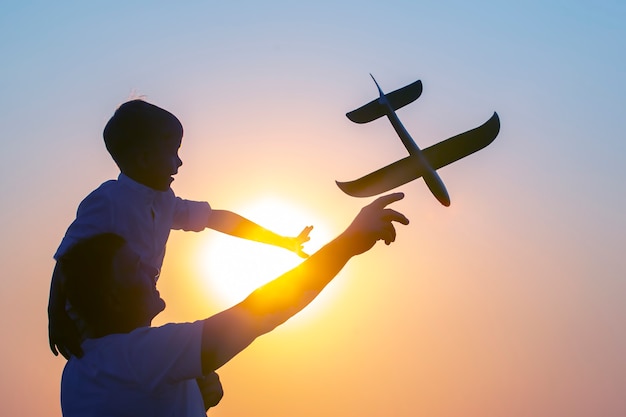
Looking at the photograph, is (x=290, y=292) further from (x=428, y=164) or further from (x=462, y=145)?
(x=462, y=145)

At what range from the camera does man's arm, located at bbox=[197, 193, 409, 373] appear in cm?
256

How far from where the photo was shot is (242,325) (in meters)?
2.55

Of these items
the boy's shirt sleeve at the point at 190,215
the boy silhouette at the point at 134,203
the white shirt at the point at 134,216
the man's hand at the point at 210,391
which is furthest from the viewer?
the boy's shirt sleeve at the point at 190,215

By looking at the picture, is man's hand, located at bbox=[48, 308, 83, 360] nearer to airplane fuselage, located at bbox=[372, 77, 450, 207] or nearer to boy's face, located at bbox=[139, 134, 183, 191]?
boy's face, located at bbox=[139, 134, 183, 191]

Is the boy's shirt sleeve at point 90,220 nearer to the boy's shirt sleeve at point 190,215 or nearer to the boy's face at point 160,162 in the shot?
the boy's face at point 160,162

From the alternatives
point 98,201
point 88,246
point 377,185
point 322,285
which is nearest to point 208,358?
point 322,285

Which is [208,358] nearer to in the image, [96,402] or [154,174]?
[96,402]

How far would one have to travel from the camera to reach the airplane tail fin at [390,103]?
3785 millimetres

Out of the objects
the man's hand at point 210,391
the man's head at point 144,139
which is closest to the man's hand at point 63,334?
the man's hand at point 210,391

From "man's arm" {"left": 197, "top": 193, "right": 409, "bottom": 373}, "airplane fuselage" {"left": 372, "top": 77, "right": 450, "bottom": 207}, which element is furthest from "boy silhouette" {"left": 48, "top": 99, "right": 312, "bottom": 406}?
"airplane fuselage" {"left": 372, "top": 77, "right": 450, "bottom": 207}

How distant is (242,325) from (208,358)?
205mm

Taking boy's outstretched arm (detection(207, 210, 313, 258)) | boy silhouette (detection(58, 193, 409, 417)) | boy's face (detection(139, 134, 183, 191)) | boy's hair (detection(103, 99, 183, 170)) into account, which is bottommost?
boy silhouette (detection(58, 193, 409, 417))

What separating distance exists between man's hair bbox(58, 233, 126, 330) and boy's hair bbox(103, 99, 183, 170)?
39.8 inches

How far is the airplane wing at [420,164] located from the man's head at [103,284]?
1.18m
